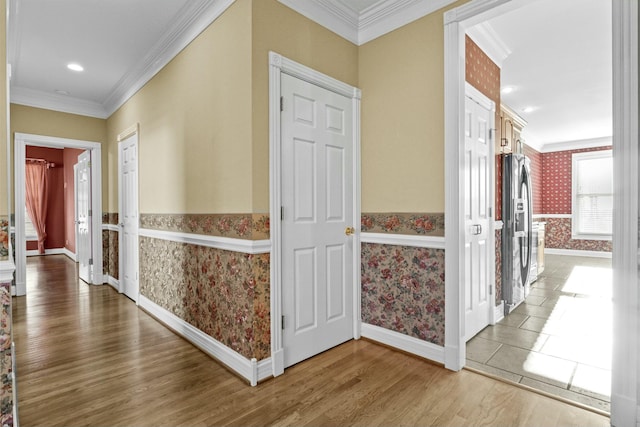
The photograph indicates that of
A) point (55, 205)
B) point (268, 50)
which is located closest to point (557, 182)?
point (268, 50)

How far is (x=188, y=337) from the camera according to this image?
2875 mm

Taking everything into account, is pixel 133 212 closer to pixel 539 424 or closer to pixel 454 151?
pixel 454 151

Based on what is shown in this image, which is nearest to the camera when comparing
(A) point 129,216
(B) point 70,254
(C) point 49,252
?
(A) point 129,216

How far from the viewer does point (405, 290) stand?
259 cm

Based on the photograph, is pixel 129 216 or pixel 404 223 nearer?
pixel 404 223

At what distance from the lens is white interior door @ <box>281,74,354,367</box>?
7.77ft

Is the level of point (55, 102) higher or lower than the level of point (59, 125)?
higher

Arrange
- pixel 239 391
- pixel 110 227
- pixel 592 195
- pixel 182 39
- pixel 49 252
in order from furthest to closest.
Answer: pixel 49 252 < pixel 592 195 < pixel 110 227 < pixel 182 39 < pixel 239 391

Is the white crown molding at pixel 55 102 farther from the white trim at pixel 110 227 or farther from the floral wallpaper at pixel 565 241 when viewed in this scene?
the floral wallpaper at pixel 565 241

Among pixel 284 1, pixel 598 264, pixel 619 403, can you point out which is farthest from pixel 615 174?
pixel 598 264

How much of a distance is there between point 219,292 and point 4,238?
1.28 meters

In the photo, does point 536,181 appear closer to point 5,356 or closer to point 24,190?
point 5,356

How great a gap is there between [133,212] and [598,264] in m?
8.24

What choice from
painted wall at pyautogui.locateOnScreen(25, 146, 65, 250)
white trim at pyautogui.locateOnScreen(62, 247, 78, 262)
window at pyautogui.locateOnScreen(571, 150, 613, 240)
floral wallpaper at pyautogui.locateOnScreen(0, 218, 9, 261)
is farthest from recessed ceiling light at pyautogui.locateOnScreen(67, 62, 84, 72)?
window at pyautogui.locateOnScreen(571, 150, 613, 240)
